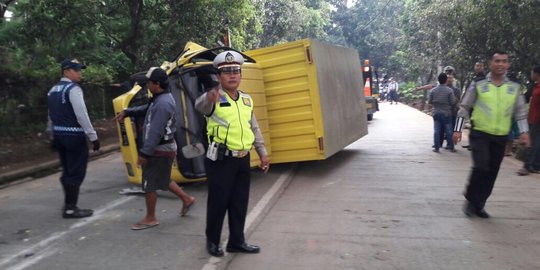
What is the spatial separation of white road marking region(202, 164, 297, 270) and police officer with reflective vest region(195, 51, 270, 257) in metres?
0.17

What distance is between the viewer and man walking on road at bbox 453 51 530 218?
5.44 metres

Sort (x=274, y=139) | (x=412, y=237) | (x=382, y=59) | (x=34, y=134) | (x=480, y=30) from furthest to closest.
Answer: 1. (x=382, y=59)
2. (x=480, y=30)
3. (x=34, y=134)
4. (x=274, y=139)
5. (x=412, y=237)

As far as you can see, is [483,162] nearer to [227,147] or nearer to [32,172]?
[227,147]

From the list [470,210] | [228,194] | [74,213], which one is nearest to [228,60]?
[228,194]

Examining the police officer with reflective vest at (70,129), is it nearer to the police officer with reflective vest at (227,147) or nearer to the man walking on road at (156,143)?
the man walking on road at (156,143)

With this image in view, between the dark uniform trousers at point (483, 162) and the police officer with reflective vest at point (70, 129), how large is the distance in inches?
168

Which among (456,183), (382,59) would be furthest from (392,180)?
(382,59)

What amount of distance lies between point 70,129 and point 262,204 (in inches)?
97.5

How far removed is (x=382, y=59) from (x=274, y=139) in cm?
4223

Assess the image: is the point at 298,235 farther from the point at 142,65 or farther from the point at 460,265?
the point at 142,65

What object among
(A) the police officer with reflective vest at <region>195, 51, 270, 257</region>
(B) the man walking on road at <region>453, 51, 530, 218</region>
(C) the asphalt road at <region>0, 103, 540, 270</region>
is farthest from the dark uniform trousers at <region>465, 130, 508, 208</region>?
(A) the police officer with reflective vest at <region>195, 51, 270, 257</region>

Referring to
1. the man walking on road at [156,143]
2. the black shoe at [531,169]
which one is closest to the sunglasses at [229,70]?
the man walking on road at [156,143]

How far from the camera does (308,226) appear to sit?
536 cm

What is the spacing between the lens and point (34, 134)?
35.9 feet
